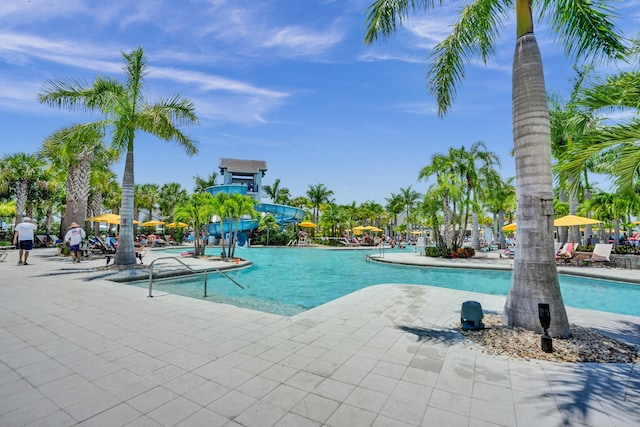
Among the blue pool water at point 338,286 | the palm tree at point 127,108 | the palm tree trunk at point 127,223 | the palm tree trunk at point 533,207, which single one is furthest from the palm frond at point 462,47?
the palm tree trunk at point 127,223

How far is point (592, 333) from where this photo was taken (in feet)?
15.1

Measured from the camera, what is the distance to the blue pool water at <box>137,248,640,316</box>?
813 centimetres

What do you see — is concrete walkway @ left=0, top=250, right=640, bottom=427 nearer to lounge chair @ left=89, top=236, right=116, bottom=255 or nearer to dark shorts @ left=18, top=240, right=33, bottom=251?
dark shorts @ left=18, top=240, right=33, bottom=251

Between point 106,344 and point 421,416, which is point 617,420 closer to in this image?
point 421,416

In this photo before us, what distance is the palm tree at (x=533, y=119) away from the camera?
4.56 metres

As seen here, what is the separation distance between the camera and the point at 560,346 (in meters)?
4.06

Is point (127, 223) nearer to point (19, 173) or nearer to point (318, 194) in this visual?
point (19, 173)

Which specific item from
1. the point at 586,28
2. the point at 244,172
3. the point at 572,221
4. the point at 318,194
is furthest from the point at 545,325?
the point at 244,172

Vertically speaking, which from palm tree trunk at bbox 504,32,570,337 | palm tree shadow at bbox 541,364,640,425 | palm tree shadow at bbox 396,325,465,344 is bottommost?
palm tree shadow at bbox 396,325,465,344

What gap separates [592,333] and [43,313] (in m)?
9.10

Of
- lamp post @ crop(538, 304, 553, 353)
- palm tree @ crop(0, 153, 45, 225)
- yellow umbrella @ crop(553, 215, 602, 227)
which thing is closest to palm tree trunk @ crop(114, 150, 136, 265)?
lamp post @ crop(538, 304, 553, 353)

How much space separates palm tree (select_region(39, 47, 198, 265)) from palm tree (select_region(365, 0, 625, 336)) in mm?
9431

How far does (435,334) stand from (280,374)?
2.59 meters

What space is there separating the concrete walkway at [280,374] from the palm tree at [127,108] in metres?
6.83
